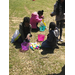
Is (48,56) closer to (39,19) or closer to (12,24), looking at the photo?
(39,19)

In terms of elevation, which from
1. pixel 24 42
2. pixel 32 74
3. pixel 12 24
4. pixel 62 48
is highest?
pixel 12 24

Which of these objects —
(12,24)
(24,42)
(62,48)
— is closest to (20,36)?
(24,42)

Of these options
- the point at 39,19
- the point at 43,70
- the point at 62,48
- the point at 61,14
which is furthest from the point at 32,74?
the point at 39,19

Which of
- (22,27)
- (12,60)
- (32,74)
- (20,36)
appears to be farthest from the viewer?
(20,36)

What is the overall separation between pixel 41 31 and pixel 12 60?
2.60m

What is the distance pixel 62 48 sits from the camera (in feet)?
12.1

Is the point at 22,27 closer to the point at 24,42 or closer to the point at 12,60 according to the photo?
the point at 24,42

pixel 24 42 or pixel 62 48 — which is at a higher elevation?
pixel 24 42

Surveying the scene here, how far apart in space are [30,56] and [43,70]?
75 cm

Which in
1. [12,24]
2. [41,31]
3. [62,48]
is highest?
[12,24]

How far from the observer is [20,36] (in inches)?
155

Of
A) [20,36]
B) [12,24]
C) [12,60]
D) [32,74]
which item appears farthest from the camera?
[12,24]

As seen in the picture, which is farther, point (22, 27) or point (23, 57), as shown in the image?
point (22, 27)
